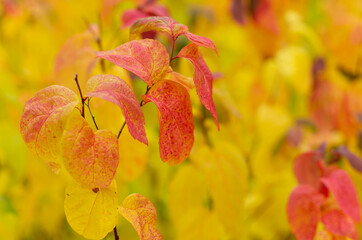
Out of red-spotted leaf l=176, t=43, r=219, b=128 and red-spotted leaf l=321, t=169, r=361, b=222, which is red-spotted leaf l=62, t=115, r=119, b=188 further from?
red-spotted leaf l=321, t=169, r=361, b=222

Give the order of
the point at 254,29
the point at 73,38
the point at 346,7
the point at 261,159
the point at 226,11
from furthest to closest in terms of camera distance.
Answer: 1. the point at 226,11
2. the point at 346,7
3. the point at 254,29
4. the point at 261,159
5. the point at 73,38

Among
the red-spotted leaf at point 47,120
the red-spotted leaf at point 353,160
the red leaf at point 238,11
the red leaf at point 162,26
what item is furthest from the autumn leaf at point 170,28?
the red leaf at point 238,11

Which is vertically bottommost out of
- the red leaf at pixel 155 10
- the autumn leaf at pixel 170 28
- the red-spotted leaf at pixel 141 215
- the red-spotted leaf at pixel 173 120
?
the red-spotted leaf at pixel 141 215

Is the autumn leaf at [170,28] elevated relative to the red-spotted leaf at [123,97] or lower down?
elevated

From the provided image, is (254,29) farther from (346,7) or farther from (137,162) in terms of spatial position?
(137,162)

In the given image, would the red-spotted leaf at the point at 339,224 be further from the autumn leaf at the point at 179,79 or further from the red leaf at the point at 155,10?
the red leaf at the point at 155,10

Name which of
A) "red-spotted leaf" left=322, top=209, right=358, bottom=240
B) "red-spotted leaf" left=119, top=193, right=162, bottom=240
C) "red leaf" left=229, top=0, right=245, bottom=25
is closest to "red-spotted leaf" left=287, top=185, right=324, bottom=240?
"red-spotted leaf" left=322, top=209, right=358, bottom=240

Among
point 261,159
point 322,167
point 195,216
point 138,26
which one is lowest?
point 261,159

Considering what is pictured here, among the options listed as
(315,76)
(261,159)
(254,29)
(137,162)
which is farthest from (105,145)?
(254,29)
